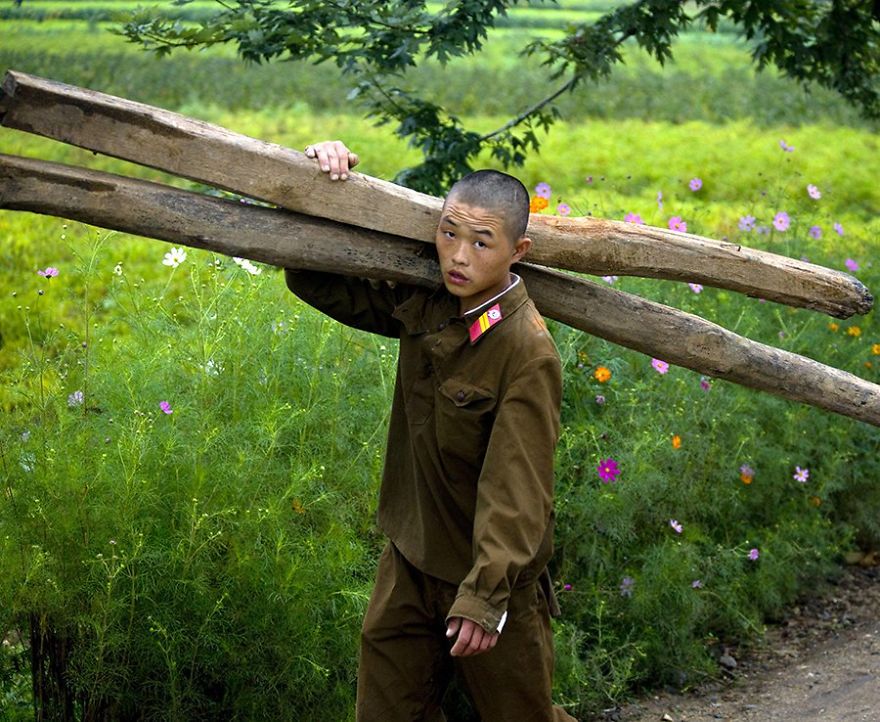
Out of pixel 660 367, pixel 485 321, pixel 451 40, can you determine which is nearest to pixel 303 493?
pixel 485 321

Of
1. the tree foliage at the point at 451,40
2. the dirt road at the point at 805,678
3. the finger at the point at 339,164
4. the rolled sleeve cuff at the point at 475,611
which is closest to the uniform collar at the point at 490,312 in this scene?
the finger at the point at 339,164

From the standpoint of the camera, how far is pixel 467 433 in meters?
2.88

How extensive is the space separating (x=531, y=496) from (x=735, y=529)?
2754 mm

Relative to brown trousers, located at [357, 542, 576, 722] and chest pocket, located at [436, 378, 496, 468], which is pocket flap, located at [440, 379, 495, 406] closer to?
chest pocket, located at [436, 378, 496, 468]

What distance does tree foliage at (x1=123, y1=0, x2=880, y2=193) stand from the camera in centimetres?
522

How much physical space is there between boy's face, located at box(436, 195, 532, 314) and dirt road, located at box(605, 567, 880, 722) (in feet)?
6.98

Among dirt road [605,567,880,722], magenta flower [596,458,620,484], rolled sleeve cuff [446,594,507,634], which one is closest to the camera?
rolled sleeve cuff [446,594,507,634]

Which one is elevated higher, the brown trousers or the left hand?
the left hand

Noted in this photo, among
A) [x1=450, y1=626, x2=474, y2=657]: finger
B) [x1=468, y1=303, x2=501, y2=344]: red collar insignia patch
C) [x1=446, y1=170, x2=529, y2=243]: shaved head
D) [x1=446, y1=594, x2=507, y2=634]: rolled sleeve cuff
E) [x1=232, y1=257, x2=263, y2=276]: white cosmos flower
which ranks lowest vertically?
[x1=450, y1=626, x2=474, y2=657]: finger

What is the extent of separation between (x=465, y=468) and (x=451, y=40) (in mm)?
2833

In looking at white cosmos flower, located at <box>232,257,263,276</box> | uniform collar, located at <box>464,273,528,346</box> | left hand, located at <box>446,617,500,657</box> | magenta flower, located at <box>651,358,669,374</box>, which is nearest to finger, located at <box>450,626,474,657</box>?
left hand, located at <box>446,617,500,657</box>

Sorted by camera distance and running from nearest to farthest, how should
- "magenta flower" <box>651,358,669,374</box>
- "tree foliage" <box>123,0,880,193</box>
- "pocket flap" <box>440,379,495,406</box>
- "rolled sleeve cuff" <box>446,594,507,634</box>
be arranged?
"rolled sleeve cuff" <box>446,594,507,634</box> < "pocket flap" <box>440,379,495,406</box> < "magenta flower" <box>651,358,669,374</box> < "tree foliage" <box>123,0,880,193</box>

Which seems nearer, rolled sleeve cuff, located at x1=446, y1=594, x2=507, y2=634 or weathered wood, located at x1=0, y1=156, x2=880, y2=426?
rolled sleeve cuff, located at x1=446, y1=594, x2=507, y2=634

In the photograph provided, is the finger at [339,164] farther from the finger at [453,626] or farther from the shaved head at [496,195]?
the finger at [453,626]
